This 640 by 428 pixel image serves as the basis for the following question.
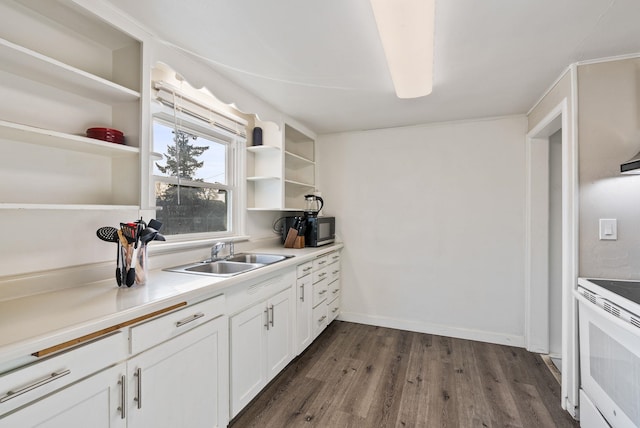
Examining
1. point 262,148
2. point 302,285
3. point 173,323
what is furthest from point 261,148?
point 173,323

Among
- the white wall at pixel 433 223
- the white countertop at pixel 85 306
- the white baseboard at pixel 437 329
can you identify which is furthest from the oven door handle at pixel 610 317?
the white countertop at pixel 85 306

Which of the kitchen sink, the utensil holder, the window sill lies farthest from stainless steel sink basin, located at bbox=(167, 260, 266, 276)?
the utensil holder

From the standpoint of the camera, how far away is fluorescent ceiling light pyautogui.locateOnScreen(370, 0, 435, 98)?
120 cm

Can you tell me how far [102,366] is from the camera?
1.05m

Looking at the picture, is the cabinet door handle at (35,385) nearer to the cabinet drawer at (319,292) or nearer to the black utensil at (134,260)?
the black utensil at (134,260)

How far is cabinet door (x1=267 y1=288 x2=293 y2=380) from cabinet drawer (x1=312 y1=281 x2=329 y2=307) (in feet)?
1.57

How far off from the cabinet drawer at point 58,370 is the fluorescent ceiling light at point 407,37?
1647 millimetres

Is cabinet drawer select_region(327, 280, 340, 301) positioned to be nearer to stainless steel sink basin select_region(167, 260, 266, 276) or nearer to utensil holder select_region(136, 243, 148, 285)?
stainless steel sink basin select_region(167, 260, 266, 276)

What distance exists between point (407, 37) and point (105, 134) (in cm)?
152

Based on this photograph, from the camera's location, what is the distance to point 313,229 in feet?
9.92

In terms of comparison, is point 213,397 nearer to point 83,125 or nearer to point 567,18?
point 83,125

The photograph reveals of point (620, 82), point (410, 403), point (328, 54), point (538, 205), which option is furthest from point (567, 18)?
point (410, 403)

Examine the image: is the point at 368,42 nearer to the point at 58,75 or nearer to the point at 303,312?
the point at 58,75

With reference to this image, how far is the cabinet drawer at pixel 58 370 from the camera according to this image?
0.83m
